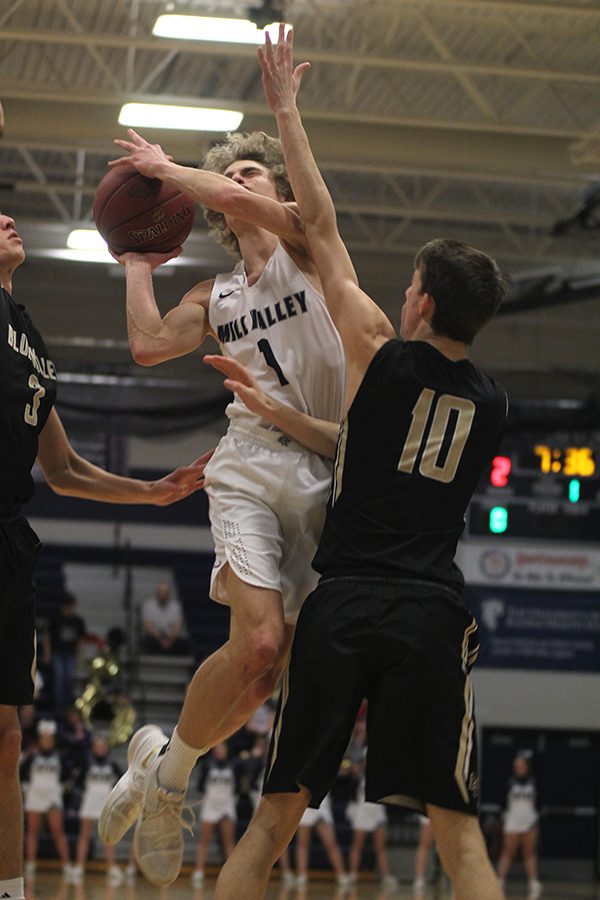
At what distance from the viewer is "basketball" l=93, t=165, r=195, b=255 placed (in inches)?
191

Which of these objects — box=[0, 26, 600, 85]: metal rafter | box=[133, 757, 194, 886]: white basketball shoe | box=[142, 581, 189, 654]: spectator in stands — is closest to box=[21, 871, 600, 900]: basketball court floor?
box=[142, 581, 189, 654]: spectator in stands

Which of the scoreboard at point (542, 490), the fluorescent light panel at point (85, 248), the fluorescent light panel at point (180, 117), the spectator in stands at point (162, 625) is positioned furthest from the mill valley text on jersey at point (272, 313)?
the spectator in stands at point (162, 625)

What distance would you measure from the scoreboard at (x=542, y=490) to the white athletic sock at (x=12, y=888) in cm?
1265

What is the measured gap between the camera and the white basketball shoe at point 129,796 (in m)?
4.74

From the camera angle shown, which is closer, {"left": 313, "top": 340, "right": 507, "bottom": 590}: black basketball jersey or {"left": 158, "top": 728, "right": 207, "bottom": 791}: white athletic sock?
{"left": 313, "top": 340, "right": 507, "bottom": 590}: black basketball jersey

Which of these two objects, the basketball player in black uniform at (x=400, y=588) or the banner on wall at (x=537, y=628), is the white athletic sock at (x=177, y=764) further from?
the banner on wall at (x=537, y=628)

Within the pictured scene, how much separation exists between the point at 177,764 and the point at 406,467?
1328 millimetres

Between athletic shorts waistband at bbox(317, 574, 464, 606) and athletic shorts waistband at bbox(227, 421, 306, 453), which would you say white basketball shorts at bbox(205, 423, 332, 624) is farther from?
athletic shorts waistband at bbox(317, 574, 464, 606)

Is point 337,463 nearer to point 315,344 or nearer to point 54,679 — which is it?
point 315,344

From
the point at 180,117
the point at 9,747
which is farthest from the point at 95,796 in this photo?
the point at 9,747

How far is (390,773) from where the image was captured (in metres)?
3.83

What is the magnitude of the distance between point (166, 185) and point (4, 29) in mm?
7275

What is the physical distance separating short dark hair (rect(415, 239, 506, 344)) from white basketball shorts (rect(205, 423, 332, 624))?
733 millimetres

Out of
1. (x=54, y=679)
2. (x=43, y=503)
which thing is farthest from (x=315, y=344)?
(x=43, y=503)
